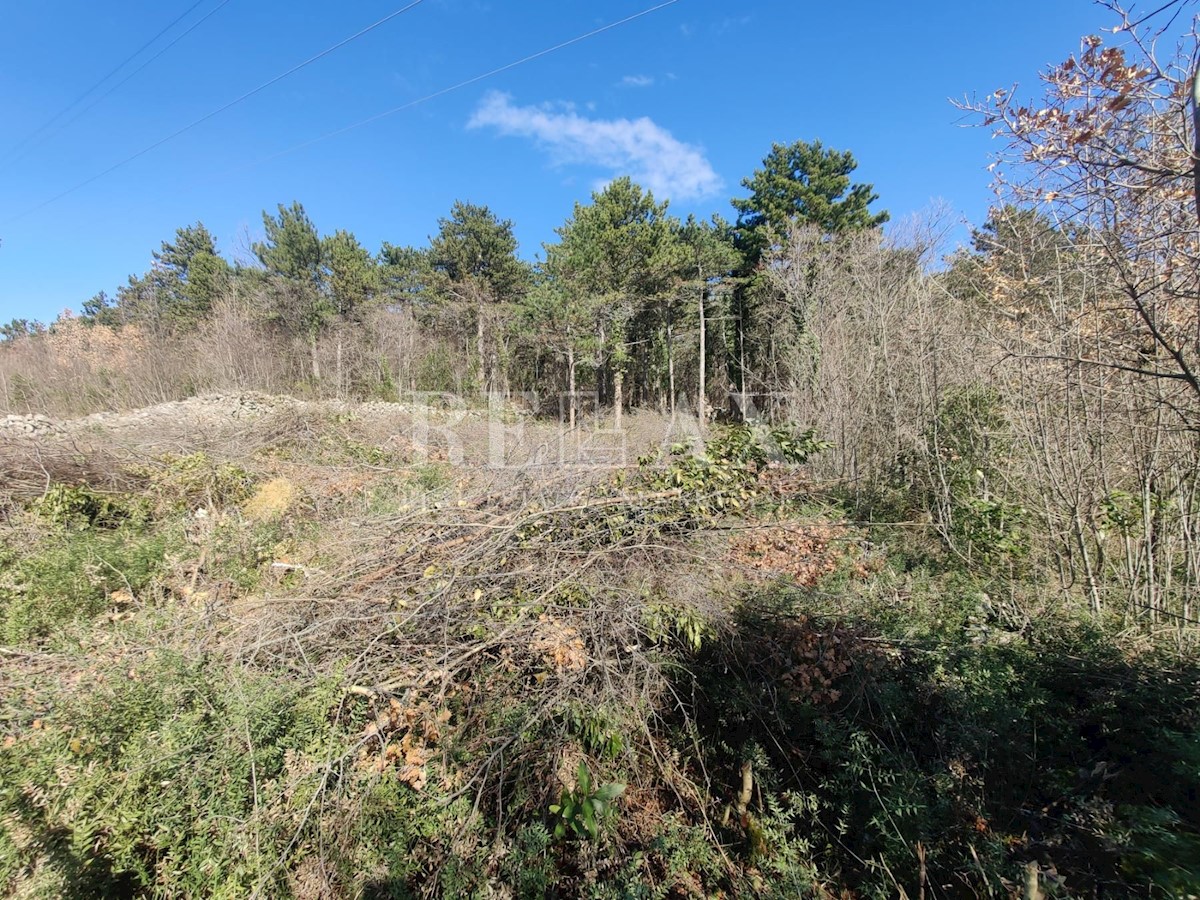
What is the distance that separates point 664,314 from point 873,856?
17.9 metres

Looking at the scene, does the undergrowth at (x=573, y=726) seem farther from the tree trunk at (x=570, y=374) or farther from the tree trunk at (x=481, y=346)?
the tree trunk at (x=481, y=346)

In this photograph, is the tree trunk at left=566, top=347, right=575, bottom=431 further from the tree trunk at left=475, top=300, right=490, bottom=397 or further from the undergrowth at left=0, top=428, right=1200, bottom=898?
the undergrowth at left=0, top=428, right=1200, bottom=898

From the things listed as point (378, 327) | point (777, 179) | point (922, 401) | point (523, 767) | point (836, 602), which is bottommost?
point (523, 767)

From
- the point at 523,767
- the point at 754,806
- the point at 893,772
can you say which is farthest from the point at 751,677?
the point at 523,767

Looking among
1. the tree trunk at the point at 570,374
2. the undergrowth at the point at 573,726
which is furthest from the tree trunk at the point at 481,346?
the undergrowth at the point at 573,726

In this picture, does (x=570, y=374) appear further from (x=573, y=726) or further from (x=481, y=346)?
(x=573, y=726)

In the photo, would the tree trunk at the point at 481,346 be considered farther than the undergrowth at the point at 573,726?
Yes

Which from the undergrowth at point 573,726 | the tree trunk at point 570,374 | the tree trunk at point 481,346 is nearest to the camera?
the undergrowth at point 573,726

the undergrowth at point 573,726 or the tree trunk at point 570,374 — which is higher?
the tree trunk at point 570,374

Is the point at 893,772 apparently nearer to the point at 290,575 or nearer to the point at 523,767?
the point at 523,767

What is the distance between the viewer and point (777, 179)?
52.9 feet

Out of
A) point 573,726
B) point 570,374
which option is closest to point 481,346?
point 570,374

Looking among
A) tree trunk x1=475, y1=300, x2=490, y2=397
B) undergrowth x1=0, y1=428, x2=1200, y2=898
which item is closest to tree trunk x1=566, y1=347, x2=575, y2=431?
tree trunk x1=475, y1=300, x2=490, y2=397

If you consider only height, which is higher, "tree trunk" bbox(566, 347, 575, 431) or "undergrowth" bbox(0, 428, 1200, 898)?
"tree trunk" bbox(566, 347, 575, 431)
